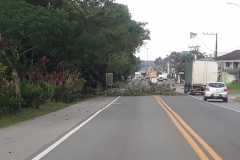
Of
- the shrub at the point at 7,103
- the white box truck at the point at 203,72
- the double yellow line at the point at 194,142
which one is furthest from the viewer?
the white box truck at the point at 203,72


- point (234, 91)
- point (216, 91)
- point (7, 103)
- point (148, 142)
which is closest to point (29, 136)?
point (148, 142)

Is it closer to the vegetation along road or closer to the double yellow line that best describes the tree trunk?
the vegetation along road

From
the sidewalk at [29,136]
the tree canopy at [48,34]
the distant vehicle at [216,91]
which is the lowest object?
the sidewalk at [29,136]

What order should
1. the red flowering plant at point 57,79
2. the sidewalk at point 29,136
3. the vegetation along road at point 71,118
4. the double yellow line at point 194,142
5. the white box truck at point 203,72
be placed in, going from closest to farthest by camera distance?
the double yellow line at point 194,142 < the sidewalk at point 29,136 < the vegetation along road at point 71,118 < the red flowering plant at point 57,79 < the white box truck at point 203,72

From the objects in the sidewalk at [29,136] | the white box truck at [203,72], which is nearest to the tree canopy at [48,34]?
the sidewalk at [29,136]

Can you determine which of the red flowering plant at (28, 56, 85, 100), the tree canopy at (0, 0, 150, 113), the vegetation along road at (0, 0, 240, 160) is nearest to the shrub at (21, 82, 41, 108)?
the vegetation along road at (0, 0, 240, 160)

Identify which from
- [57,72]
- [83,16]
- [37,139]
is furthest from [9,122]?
[57,72]

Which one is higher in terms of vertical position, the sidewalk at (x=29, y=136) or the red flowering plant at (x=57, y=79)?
the red flowering plant at (x=57, y=79)

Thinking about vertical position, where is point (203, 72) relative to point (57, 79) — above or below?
above

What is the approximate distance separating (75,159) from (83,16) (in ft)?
63.1

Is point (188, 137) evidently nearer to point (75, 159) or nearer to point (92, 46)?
point (75, 159)

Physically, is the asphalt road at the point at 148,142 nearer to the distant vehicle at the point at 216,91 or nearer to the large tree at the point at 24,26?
the large tree at the point at 24,26

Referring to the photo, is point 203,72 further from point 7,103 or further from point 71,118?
point 7,103

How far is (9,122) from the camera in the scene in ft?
61.0
